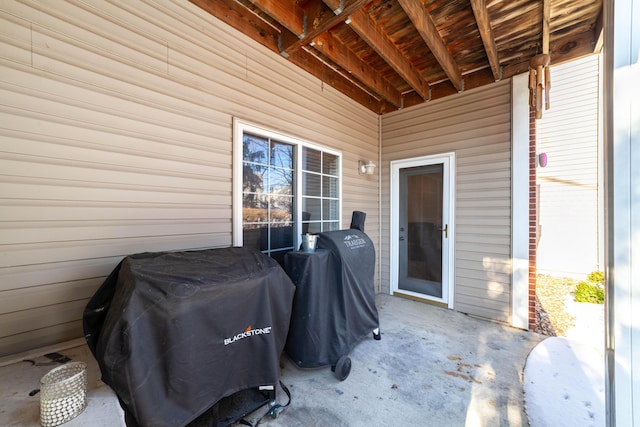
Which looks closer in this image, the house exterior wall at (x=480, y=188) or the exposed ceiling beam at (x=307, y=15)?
the exposed ceiling beam at (x=307, y=15)

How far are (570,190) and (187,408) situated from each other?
26.3 ft

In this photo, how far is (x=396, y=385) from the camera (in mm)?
2217

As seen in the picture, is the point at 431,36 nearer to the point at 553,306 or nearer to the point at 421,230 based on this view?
the point at 421,230

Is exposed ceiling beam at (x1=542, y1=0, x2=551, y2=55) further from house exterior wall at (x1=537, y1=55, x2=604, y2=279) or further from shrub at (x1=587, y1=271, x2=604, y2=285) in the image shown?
shrub at (x1=587, y1=271, x2=604, y2=285)

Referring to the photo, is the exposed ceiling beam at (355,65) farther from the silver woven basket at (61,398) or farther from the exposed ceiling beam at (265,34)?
the silver woven basket at (61,398)

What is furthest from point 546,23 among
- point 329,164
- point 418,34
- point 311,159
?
point 311,159

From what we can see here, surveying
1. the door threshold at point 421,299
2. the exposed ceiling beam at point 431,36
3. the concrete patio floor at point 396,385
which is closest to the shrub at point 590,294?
the concrete patio floor at point 396,385

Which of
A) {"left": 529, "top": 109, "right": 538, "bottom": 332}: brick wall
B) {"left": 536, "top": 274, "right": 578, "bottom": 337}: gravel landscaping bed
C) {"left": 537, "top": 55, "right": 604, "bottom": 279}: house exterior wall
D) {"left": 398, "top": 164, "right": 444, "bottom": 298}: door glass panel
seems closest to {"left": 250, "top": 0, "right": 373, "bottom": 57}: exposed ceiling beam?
{"left": 398, "top": 164, "right": 444, "bottom": 298}: door glass panel

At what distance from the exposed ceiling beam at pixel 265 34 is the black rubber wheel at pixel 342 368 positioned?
3529mm

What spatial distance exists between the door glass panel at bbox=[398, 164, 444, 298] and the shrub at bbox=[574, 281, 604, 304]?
2.72 metres

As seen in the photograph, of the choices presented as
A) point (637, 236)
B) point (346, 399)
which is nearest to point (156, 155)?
point (346, 399)

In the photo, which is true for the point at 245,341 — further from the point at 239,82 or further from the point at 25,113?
the point at 239,82

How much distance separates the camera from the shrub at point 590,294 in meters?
4.27

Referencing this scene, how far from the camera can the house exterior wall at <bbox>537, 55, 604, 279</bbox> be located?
538 cm
